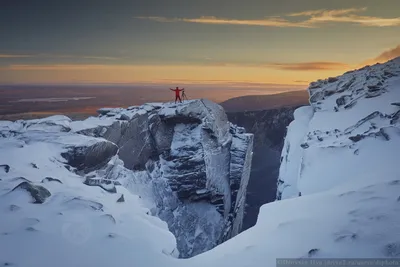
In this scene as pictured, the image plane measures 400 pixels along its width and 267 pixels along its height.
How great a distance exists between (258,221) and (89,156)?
32.5 feet

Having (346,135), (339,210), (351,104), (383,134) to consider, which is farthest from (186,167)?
(339,210)

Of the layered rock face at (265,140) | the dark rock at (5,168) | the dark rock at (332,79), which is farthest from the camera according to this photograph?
the layered rock face at (265,140)

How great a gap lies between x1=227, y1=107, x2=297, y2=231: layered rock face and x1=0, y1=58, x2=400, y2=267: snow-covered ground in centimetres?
3098

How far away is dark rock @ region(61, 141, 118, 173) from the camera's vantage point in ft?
46.8

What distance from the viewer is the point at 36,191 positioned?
8.30 m

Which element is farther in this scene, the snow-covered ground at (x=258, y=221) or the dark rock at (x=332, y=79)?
the dark rock at (x=332, y=79)

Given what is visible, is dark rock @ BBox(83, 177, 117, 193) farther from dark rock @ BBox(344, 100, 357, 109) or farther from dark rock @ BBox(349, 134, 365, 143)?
→ dark rock @ BBox(344, 100, 357, 109)

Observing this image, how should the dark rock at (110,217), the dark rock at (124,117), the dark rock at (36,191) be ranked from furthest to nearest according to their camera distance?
1. the dark rock at (124,117)
2. the dark rock at (36,191)
3. the dark rock at (110,217)

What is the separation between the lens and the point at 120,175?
20281mm

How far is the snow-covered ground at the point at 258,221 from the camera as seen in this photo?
18.0 feet

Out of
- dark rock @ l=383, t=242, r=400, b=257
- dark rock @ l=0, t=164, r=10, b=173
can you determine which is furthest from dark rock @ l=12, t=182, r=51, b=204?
dark rock @ l=383, t=242, r=400, b=257

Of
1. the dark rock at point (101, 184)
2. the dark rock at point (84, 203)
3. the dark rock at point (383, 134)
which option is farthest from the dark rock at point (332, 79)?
the dark rock at point (84, 203)

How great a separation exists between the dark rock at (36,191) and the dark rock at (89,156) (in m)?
5.60

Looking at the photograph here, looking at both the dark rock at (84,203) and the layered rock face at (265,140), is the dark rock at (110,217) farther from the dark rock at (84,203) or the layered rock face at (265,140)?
the layered rock face at (265,140)
